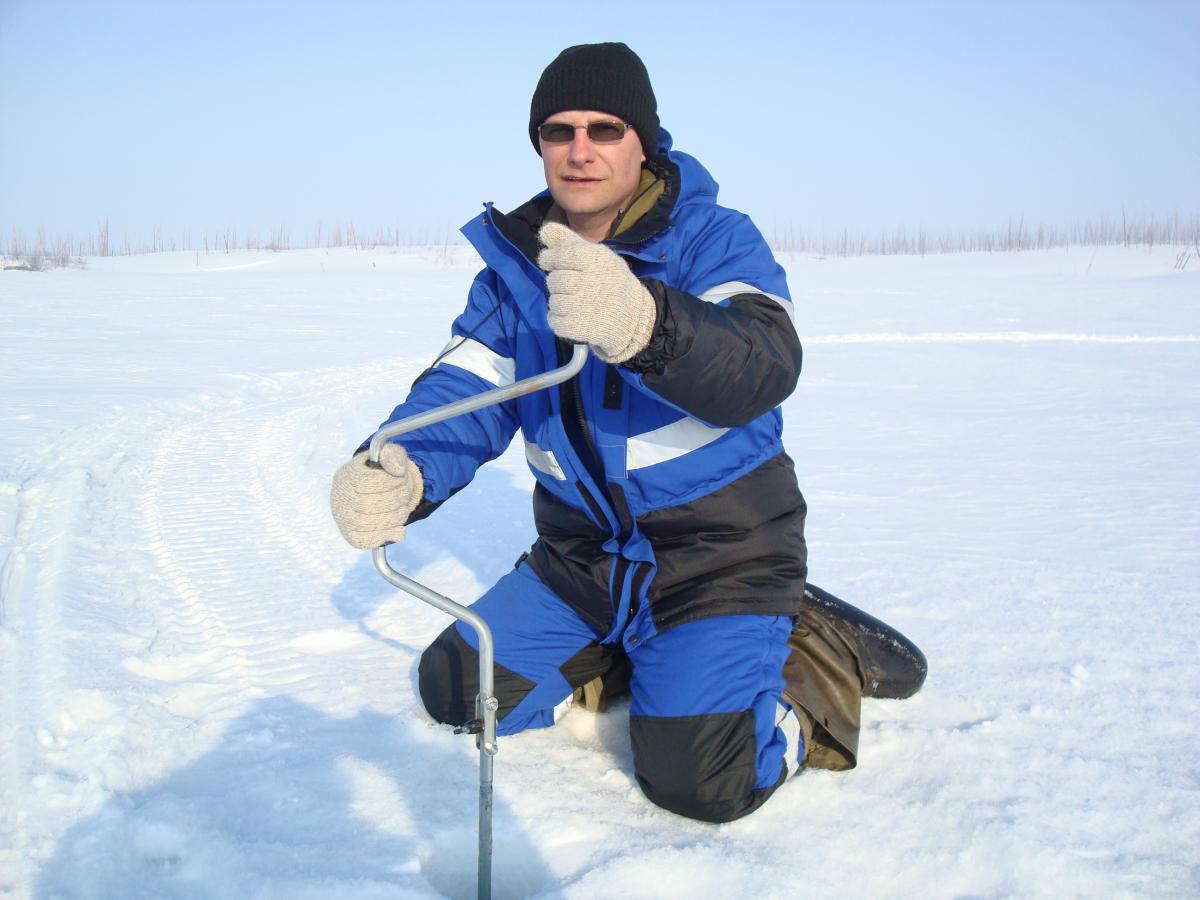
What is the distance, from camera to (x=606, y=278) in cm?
171

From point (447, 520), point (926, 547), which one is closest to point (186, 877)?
point (447, 520)

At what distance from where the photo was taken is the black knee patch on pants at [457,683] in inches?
89.9

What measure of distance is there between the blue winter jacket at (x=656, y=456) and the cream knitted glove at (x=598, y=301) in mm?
349

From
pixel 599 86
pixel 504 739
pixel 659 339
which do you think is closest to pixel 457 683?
pixel 504 739

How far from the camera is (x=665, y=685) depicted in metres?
2.14

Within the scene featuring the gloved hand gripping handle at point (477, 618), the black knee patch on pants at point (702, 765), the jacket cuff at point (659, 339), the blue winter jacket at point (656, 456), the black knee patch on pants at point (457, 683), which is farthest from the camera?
the black knee patch on pants at point (457, 683)

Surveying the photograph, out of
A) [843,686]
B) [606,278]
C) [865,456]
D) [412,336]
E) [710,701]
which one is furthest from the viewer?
[412,336]

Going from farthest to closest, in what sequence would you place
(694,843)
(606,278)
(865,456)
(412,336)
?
(412,336)
(865,456)
(694,843)
(606,278)

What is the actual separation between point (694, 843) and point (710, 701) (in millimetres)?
314

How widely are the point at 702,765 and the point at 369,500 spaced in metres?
0.90

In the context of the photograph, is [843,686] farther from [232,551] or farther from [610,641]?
[232,551]

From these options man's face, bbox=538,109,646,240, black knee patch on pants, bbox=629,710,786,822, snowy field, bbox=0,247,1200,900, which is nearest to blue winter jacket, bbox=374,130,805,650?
man's face, bbox=538,109,646,240

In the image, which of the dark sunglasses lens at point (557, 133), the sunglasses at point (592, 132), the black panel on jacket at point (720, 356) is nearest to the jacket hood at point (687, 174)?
the sunglasses at point (592, 132)

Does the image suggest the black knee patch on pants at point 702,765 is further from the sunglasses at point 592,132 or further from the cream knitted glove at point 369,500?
the sunglasses at point 592,132
